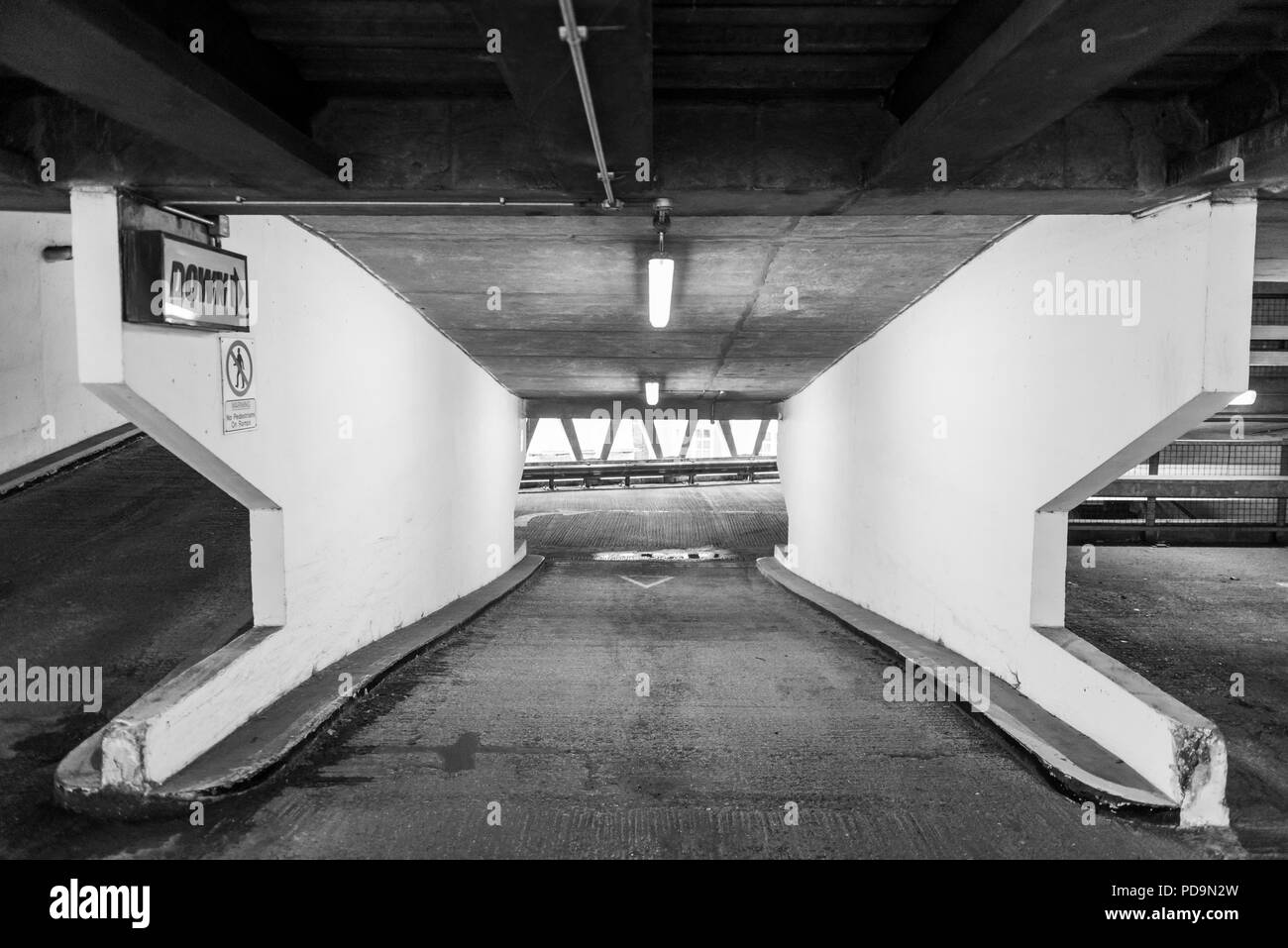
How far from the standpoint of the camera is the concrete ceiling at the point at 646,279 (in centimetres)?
588

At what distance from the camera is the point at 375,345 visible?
691 centimetres

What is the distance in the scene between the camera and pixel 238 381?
468 cm

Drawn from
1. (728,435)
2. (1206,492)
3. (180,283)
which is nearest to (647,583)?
(1206,492)

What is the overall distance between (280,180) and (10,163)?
1.25 metres

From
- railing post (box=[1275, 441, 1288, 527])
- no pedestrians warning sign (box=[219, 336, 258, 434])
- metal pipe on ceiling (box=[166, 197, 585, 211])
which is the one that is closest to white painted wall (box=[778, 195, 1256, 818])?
metal pipe on ceiling (box=[166, 197, 585, 211])

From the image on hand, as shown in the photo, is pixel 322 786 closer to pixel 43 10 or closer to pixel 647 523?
pixel 43 10

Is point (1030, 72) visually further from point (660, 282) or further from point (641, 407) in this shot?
point (641, 407)

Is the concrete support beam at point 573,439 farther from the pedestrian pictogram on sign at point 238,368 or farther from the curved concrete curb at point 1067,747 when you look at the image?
the pedestrian pictogram on sign at point 238,368

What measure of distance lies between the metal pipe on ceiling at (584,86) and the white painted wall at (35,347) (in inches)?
302

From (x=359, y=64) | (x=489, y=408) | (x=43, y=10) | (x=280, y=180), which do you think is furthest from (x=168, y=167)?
(x=489, y=408)

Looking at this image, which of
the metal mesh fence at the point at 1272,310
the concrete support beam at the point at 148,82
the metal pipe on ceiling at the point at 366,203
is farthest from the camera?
the metal mesh fence at the point at 1272,310

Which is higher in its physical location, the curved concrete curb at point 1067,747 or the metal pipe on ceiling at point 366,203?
the metal pipe on ceiling at point 366,203

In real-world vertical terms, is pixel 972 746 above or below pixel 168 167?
below

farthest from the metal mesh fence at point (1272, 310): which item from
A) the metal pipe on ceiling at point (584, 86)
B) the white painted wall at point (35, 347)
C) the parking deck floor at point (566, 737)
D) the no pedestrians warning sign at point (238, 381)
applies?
the white painted wall at point (35, 347)
